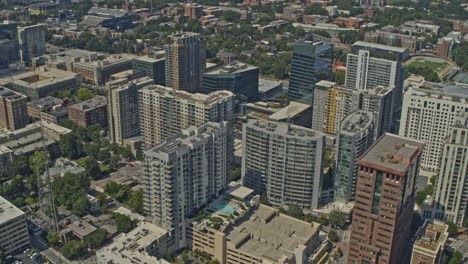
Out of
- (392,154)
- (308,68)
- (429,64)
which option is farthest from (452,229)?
(429,64)

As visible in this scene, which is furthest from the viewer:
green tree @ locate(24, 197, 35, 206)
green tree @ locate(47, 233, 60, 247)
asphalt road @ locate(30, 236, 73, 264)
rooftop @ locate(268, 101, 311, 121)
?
rooftop @ locate(268, 101, 311, 121)

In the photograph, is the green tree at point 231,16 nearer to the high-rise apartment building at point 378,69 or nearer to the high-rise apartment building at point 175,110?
the high-rise apartment building at point 378,69

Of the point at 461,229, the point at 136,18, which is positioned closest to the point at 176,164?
the point at 461,229

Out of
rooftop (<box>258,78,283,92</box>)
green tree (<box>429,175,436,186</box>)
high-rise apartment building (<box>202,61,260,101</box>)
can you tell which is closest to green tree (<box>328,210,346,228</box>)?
green tree (<box>429,175,436,186</box>)

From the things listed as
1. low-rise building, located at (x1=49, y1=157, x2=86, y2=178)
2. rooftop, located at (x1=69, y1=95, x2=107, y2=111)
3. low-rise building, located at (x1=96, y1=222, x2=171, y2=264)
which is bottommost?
low-rise building, located at (x1=49, y1=157, x2=86, y2=178)

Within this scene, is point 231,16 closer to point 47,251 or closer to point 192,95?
point 192,95

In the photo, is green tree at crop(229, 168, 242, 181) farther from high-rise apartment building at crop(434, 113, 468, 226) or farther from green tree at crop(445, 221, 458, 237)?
green tree at crop(445, 221, 458, 237)
